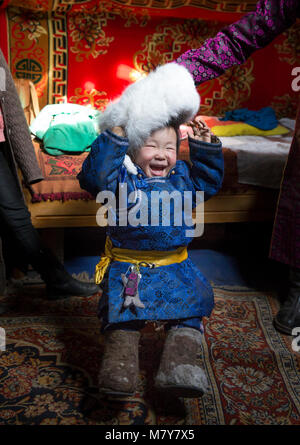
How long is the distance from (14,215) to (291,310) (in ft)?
3.73

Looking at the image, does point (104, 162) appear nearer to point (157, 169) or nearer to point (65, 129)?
point (157, 169)

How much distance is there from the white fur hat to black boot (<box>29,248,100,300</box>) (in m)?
0.77

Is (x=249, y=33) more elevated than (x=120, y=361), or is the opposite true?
(x=249, y=33)

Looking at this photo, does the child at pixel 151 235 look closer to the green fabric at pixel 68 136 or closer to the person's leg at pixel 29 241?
the person's leg at pixel 29 241

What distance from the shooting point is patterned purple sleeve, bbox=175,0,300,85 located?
4.62ft

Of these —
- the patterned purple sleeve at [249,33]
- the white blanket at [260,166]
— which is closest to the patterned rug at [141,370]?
the white blanket at [260,166]

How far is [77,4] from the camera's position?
94.7 inches

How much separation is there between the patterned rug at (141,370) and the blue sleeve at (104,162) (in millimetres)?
613

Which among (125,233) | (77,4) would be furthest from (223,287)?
(77,4)

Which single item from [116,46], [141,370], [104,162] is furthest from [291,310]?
[116,46]

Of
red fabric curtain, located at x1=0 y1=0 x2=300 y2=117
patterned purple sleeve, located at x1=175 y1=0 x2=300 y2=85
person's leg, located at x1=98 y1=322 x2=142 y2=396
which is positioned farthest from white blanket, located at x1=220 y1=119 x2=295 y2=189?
person's leg, located at x1=98 y1=322 x2=142 y2=396

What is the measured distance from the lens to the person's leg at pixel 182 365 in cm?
112

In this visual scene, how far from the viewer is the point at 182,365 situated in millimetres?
1152

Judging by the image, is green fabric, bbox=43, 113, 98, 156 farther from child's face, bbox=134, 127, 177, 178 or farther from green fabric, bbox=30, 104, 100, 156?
child's face, bbox=134, 127, 177, 178
